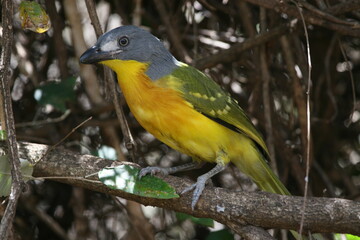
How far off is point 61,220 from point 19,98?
3.37 feet

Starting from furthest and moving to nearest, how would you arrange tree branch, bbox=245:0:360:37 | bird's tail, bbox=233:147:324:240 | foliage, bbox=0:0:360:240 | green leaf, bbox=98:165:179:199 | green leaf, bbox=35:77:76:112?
foliage, bbox=0:0:360:240 < green leaf, bbox=35:77:76:112 < tree branch, bbox=245:0:360:37 < bird's tail, bbox=233:147:324:240 < green leaf, bbox=98:165:179:199

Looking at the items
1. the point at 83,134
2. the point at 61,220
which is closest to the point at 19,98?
the point at 83,134

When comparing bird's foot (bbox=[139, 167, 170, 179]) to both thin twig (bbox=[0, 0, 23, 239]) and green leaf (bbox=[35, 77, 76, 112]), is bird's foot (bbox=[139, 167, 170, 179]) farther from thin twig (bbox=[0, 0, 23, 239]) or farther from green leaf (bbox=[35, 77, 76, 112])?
green leaf (bbox=[35, 77, 76, 112])

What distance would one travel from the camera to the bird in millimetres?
3281

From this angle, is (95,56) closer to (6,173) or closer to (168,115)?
(168,115)

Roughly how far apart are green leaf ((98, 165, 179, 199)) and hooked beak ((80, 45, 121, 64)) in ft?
2.60

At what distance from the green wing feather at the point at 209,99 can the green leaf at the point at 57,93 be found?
866mm

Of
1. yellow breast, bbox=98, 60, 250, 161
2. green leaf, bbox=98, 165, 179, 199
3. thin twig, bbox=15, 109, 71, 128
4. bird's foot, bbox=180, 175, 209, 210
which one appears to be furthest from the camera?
thin twig, bbox=15, 109, 71, 128

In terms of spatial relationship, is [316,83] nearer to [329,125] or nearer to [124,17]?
[329,125]

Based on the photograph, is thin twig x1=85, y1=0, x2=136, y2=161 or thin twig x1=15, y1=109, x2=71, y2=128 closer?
thin twig x1=85, y1=0, x2=136, y2=161

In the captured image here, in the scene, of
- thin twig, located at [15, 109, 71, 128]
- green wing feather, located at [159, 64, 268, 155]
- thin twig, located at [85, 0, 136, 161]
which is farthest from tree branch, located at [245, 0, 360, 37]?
thin twig, located at [15, 109, 71, 128]

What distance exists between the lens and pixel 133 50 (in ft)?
11.4

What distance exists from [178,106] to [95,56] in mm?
556

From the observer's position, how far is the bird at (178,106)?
10.8 ft
